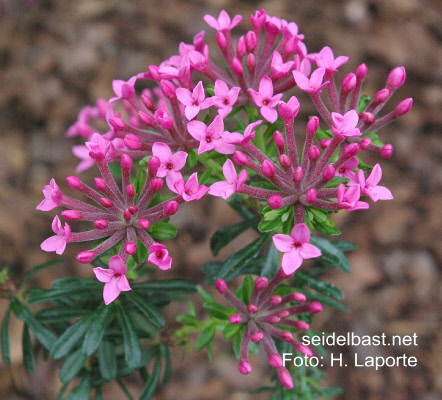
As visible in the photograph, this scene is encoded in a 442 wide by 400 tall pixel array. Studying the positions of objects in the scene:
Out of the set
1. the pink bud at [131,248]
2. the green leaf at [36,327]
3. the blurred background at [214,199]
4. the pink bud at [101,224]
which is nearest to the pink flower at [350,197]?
the pink bud at [131,248]

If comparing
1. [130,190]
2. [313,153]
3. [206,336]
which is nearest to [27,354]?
[206,336]

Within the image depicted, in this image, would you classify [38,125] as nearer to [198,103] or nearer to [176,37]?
[176,37]

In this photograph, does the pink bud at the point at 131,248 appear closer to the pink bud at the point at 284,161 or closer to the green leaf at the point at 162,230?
the green leaf at the point at 162,230

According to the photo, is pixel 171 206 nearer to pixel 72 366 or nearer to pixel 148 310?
pixel 148 310

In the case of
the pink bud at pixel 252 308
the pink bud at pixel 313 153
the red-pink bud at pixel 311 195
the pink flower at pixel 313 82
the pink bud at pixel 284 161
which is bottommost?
the pink bud at pixel 252 308

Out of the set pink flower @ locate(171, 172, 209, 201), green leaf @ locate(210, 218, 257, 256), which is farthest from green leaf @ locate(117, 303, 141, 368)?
pink flower @ locate(171, 172, 209, 201)

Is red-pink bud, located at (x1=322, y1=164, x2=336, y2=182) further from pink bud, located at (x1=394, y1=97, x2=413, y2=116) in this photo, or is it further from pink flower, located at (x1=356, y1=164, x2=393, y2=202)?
pink bud, located at (x1=394, y1=97, x2=413, y2=116)
